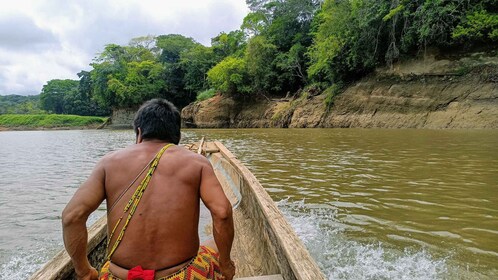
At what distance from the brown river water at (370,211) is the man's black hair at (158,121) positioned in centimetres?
200

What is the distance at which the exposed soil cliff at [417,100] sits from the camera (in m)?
16.5

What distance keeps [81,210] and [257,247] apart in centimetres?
190

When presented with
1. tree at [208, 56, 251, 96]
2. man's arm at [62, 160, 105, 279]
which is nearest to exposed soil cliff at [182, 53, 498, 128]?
tree at [208, 56, 251, 96]

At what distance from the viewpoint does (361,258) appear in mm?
3182

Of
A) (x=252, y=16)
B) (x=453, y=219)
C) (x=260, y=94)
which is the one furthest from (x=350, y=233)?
(x=252, y=16)

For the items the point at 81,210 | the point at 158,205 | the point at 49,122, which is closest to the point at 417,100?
the point at 158,205

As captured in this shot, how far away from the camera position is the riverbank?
2109 inches

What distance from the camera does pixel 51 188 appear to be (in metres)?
7.16

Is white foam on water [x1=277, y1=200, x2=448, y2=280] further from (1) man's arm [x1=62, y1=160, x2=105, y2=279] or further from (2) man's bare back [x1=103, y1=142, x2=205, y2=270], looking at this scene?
(1) man's arm [x1=62, y1=160, x2=105, y2=279]

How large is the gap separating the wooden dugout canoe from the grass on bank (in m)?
55.7

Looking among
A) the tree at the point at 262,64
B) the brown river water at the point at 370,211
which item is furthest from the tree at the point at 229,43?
the brown river water at the point at 370,211

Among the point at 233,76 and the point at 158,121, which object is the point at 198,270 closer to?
the point at 158,121

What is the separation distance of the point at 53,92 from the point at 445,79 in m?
73.7

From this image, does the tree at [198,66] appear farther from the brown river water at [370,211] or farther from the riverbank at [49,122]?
the brown river water at [370,211]
